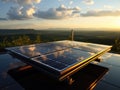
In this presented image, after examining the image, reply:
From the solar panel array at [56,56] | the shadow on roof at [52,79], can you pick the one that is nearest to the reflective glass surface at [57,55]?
the solar panel array at [56,56]

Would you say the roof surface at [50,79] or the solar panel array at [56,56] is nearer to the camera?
the solar panel array at [56,56]

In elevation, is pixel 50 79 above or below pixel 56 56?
below

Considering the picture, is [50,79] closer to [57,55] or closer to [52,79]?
[52,79]

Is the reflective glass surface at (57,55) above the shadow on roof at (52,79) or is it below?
above

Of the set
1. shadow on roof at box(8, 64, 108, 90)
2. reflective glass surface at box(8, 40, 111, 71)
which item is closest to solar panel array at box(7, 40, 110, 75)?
reflective glass surface at box(8, 40, 111, 71)

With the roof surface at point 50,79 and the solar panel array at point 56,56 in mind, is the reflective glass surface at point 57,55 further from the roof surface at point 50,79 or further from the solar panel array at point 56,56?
the roof surface at point 50,79

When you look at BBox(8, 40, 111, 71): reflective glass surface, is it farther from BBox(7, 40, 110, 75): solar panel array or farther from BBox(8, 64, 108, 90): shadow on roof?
BBox(8, 64, 108, 90): shadow on roof

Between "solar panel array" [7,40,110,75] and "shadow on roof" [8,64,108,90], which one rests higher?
"solar panel array" [7,40,110,75]

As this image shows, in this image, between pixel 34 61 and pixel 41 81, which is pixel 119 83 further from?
pixel 34 61

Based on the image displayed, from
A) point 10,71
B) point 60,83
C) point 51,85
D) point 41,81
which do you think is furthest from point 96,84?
point 10,71

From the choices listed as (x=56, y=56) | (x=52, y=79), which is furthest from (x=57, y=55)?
(x=52, y=79)

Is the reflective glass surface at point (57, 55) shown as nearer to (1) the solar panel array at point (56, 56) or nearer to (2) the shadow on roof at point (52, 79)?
(1) the solar panel array at point (56, 56)
